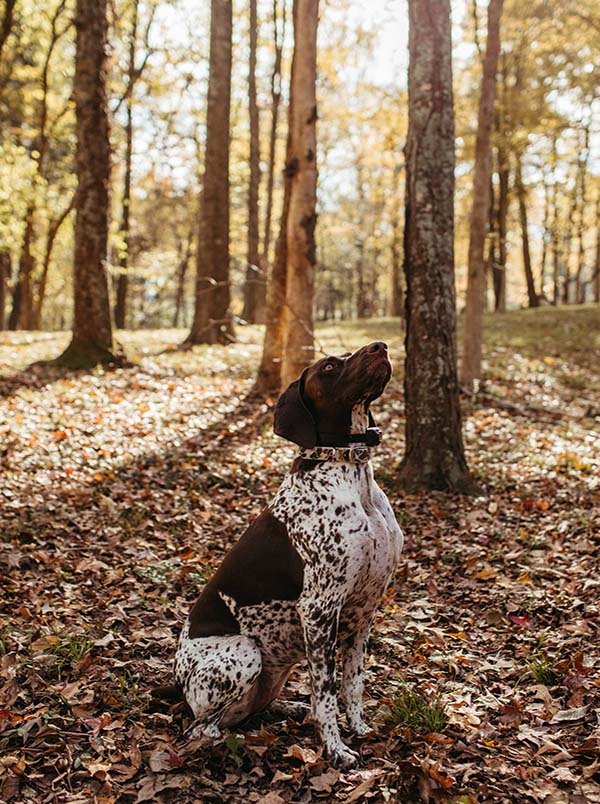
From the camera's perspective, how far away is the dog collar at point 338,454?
3.69 metres

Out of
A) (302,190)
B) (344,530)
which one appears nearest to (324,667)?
(344,530)

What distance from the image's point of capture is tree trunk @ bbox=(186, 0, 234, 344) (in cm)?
1612

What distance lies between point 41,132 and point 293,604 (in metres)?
23.3

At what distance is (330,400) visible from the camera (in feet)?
12.1

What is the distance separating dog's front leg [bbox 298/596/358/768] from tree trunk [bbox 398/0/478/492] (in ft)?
14.8

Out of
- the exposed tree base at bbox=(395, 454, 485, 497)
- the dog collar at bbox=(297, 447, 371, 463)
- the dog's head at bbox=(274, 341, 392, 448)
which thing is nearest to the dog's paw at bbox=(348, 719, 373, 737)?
the dog collar at bbox=(297, 447, 371, 463)

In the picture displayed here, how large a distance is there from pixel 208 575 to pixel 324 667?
2673 millimetres

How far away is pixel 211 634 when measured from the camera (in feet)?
13.0

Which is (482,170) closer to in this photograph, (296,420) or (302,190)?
(302,190)

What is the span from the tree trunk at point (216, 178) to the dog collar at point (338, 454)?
12337 mm

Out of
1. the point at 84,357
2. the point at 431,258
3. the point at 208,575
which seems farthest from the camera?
Answer: the point at 84,357

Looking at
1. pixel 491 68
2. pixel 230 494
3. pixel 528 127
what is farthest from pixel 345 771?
pixel 528 127

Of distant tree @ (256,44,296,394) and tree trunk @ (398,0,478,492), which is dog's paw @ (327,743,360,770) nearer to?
tree trunk @ (398,0,478,492)

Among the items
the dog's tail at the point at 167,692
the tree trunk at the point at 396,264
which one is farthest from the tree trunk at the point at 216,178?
the tree trunk at the point at 396,264
